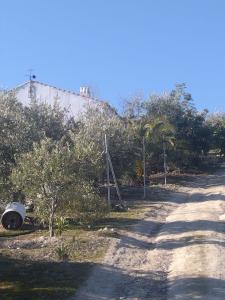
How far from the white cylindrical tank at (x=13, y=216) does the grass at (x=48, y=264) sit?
334 mm

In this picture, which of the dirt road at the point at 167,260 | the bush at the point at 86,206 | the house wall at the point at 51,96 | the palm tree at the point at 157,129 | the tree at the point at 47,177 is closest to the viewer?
the dirt road at the point at 167,260

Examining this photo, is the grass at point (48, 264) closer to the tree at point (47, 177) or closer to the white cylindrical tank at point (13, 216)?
the white cylindrical tank at point (13, 216)

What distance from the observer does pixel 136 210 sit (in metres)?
29.2

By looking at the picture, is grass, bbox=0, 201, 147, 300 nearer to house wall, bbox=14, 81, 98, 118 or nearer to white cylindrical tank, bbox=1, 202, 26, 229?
white cylindrical tank, bbox=1, 202, 26, 229

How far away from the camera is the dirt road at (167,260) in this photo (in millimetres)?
13961

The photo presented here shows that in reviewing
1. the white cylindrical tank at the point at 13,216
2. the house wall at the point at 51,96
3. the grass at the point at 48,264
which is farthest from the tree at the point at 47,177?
the house wall at the point at 51,96

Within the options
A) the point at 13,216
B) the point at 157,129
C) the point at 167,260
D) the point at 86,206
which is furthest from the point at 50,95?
the point at 167,260

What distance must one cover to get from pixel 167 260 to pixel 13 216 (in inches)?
336

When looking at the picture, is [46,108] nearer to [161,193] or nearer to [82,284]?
[161,193]

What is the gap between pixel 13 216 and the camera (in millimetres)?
23844

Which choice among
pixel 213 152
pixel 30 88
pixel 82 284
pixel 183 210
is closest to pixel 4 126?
pixel 183 210

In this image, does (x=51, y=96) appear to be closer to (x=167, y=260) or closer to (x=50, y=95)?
(x=50, y=95)

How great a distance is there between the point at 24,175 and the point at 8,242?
8.89ft

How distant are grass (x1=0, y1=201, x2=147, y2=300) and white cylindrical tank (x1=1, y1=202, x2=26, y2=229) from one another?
0.33m
